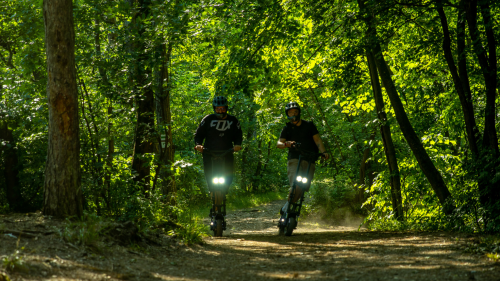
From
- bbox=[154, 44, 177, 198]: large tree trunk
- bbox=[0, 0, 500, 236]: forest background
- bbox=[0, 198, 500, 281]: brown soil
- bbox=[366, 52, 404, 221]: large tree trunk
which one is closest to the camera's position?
bbox=[0, 198, 500, 281]: brown soil

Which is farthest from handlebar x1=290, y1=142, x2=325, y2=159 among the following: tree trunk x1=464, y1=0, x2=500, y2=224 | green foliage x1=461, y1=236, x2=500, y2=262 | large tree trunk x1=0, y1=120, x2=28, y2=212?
large tree trunk x1=0, y1=120, x2=28, y2=212

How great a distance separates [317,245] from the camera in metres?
6.40

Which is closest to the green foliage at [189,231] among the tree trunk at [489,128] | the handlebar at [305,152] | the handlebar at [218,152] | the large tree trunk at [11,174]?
the handlebar at [218,152]

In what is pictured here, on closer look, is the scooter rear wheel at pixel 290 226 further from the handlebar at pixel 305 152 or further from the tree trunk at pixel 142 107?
the tree trunk at pixel 142 107

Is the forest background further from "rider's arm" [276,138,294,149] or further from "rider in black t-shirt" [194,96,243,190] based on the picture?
"rider's arm" [276,138,294,149]

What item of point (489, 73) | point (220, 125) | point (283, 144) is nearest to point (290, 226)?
point (283, 144)

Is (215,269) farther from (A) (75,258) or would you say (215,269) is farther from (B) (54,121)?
(B) (54,121)

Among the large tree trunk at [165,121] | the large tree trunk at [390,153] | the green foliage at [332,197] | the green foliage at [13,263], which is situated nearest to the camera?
the green foliage at [13,263]

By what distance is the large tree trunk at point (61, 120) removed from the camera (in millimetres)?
5461

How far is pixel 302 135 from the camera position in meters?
7.96

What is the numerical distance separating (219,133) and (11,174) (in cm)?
420

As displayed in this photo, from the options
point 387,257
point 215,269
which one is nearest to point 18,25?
point 215,269

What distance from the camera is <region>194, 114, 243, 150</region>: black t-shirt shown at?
7.82m

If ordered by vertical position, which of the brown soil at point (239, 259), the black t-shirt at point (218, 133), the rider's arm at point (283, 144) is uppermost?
the black t-shirt at point (218, 133)
